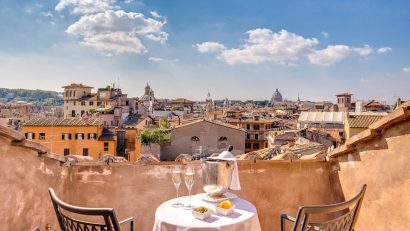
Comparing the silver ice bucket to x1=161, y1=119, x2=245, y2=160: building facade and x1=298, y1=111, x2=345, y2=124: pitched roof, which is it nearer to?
x1=161, y1=119, x2=245, y2=160: building facade

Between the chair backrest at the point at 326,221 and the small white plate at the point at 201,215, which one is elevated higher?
the chair backrest at the point at 326,221

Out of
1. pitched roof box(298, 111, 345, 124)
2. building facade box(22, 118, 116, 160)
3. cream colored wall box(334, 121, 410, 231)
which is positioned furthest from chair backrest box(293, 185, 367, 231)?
pitched roof box(298, 111, 345, 124)

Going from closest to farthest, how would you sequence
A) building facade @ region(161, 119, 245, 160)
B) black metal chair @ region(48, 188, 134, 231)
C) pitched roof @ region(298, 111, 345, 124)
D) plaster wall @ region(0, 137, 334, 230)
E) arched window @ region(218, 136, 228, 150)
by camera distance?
black metal chair @ region(48, 188, 134, 231) < plaster wall @ region(0, 137, 334, 230) < building facade @ region(161, 119, 245, 160) < arched window @ region(218, 136, 228, 150) < pitched roof @ region(298, 111, 345, 124)

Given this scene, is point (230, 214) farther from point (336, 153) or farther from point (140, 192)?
point (336, 153)

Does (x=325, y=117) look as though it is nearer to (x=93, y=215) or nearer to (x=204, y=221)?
(x=204, y=221)

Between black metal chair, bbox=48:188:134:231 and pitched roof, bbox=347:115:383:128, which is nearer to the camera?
black metal chair, bbox=48:188:134:231

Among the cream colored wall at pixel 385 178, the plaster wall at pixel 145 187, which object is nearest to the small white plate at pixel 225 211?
the plaster wall at pixel 145 187

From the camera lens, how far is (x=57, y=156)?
10.3 feet

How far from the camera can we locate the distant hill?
88.2 metres

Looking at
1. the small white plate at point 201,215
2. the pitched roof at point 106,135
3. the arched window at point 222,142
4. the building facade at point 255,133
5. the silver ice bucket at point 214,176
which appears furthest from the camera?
the building facade at point 255,133

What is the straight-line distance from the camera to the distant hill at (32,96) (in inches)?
3472

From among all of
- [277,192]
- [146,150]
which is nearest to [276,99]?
[146,150]

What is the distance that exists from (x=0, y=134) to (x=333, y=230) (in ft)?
8.53

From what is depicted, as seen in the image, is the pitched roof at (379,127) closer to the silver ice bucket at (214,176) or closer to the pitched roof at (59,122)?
the silver ice bucket at (214,176)
